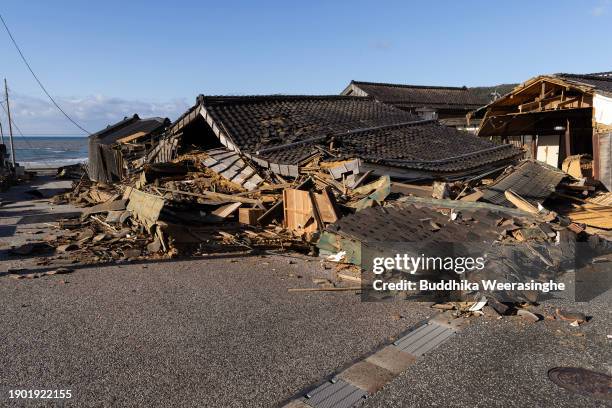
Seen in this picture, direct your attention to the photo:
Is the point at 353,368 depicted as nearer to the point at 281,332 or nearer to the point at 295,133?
the point at 281,332

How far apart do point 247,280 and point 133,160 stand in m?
13.1

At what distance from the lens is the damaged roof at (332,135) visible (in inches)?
522

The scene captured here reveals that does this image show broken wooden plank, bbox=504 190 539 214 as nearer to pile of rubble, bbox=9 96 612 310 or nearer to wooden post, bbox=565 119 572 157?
pile of rubble, bbox=9 96 612 310

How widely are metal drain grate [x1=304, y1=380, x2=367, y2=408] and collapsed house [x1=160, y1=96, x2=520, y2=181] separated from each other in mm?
7538

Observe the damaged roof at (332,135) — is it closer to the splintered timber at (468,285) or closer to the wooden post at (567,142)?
the wooden post at (567,142)

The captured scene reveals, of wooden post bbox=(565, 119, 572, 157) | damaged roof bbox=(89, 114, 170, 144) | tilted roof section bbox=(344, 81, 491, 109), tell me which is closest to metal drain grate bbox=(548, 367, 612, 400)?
wooden post bbox=(565, 119, 572, 157)

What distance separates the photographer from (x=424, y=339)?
5730 millimetres


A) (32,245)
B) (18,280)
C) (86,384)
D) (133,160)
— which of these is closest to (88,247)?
(32,245)

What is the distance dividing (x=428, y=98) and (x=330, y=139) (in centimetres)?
2422

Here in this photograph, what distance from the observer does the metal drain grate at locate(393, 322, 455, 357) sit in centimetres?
546

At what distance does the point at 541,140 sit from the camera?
821 inches

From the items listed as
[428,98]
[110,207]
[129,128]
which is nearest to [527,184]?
[110,207]

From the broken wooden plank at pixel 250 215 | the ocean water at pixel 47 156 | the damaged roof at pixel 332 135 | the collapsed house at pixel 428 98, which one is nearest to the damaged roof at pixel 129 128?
the damaged roof at pixel 332 135

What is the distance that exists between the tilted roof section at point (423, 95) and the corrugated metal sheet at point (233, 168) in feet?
66.7
